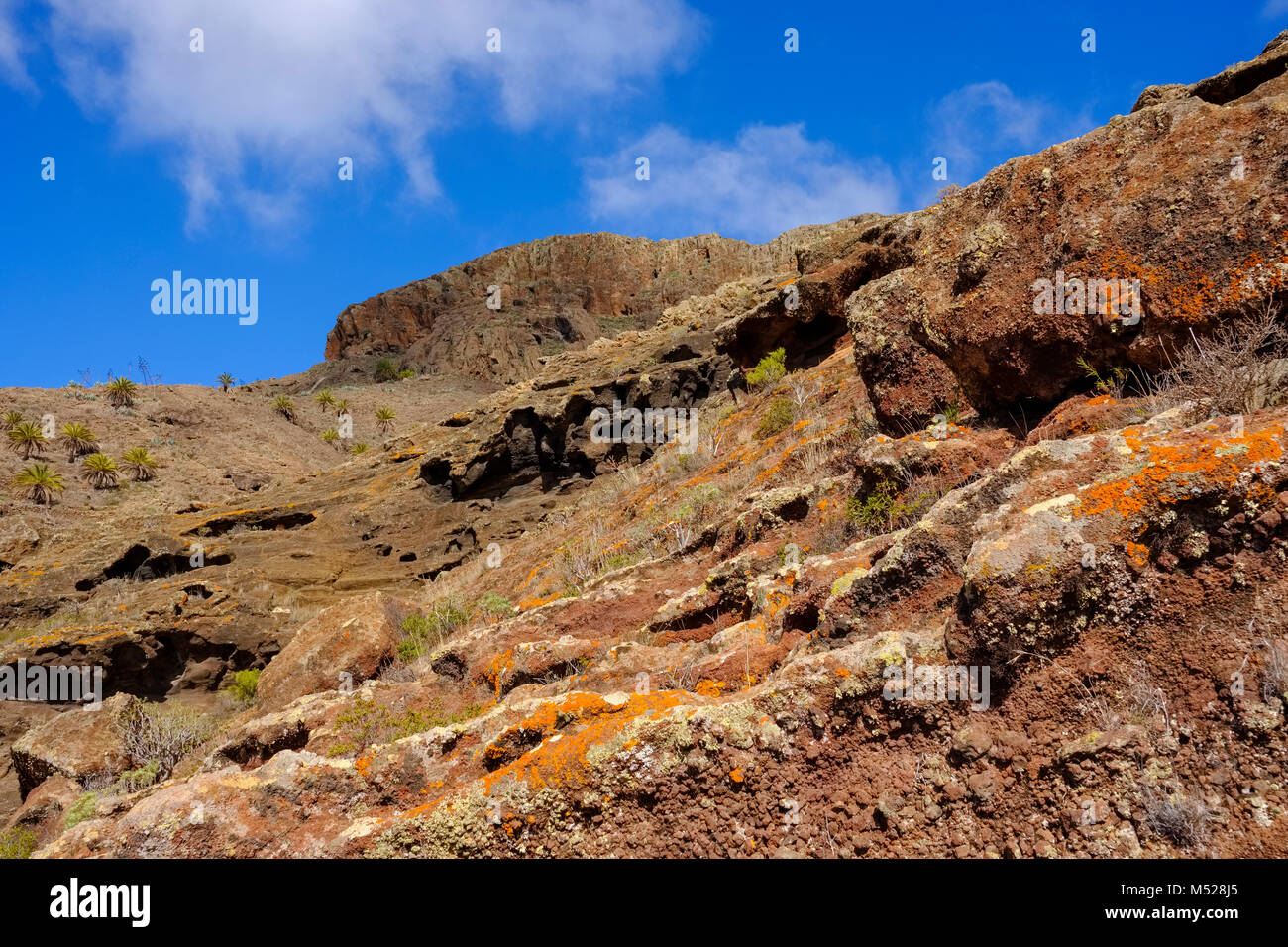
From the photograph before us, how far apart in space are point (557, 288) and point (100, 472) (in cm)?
4979

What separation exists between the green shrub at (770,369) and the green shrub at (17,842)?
1129cm

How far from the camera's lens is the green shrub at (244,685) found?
376 inches

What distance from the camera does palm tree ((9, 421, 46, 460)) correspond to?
30156 mm

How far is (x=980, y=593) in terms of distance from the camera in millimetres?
2660

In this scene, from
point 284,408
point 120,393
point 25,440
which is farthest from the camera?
point 284,408

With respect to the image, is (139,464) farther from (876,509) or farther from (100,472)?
(876,509)

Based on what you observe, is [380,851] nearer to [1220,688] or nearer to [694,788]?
[694,788]

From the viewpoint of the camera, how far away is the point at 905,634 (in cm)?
298

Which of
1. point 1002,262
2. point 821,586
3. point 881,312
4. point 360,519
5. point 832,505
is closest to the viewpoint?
point 821,586

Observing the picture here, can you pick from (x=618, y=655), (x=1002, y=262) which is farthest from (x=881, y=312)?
(x=618, y=655)

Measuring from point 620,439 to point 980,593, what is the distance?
1445 centimetres
